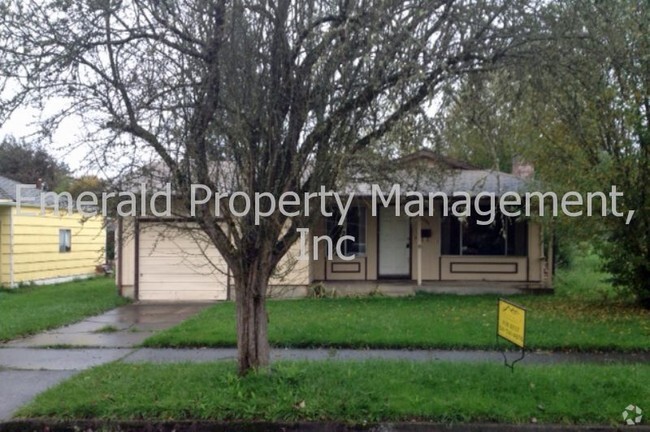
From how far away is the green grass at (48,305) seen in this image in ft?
Result: 40.3

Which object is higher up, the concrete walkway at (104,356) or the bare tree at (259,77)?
the bare tree at (259,77)

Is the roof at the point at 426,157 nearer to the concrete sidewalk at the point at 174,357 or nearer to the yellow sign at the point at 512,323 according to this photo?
the yellow sign at the point at 512,323

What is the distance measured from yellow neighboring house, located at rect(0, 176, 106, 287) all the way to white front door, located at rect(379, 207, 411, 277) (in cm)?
823

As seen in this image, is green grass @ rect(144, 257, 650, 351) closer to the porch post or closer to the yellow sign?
the porch post

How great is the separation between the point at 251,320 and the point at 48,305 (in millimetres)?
10573

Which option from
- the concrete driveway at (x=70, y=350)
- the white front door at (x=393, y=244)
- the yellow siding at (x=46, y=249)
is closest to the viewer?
the concrete driveway at (x=70, y=350)

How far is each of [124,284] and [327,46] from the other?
41.0 ft

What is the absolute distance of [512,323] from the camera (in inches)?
284

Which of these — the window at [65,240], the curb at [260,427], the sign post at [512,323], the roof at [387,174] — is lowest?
the curb at [260,427]

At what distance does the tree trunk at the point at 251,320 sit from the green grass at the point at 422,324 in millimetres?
2866

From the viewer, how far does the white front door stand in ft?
59.7

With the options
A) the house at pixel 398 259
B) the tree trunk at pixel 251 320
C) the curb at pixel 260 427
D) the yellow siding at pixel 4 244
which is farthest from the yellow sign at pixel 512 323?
the yellow siding at pixel 4 244

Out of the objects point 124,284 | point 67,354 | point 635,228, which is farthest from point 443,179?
point 124,284

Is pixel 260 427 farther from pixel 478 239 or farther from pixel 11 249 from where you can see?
pixel 11 249
